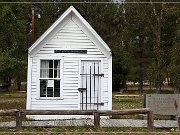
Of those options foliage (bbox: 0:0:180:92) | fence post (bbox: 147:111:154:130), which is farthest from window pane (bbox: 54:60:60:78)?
foliage (bbox: 0:0:180:92)

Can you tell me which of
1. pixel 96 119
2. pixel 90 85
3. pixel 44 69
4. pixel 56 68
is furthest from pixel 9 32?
pixel 96 119

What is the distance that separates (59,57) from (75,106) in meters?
2.46

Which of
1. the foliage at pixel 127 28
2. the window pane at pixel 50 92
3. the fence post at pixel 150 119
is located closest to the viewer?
the fence post at pixel 150 119

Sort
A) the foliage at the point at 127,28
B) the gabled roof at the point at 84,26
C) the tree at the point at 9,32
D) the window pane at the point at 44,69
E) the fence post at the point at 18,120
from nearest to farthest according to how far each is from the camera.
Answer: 1. the fence post at the point at 18,120
2. the gabled roof at the point at 84,26
3. the window pane at the point at 44,69
4. the tree at the point at 9,32
5. the foliage at the point at 127,28

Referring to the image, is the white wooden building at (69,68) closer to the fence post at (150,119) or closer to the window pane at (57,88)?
the window pane at (57,88)

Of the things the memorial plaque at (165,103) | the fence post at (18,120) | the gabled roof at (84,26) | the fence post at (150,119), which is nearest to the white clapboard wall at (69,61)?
the gabled roof at (84,26)

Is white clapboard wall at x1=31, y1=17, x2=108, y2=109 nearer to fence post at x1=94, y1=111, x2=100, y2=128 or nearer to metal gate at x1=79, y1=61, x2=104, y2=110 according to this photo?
metal gate at x1=79, y1=61, x2=104, y2=110

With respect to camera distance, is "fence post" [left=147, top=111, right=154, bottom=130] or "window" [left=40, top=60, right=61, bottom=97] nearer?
"fence post" [left=147, top=111, right=154, bottom=130]

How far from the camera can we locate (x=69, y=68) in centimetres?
1947

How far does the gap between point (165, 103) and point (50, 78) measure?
550 cm

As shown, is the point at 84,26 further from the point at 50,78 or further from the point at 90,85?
the point at 50,78

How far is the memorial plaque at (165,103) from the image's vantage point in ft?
58.3

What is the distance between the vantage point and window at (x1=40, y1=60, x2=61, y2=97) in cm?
1944

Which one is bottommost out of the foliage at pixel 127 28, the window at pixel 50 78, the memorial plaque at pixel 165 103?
the memorial plaque at pixel 165 103
